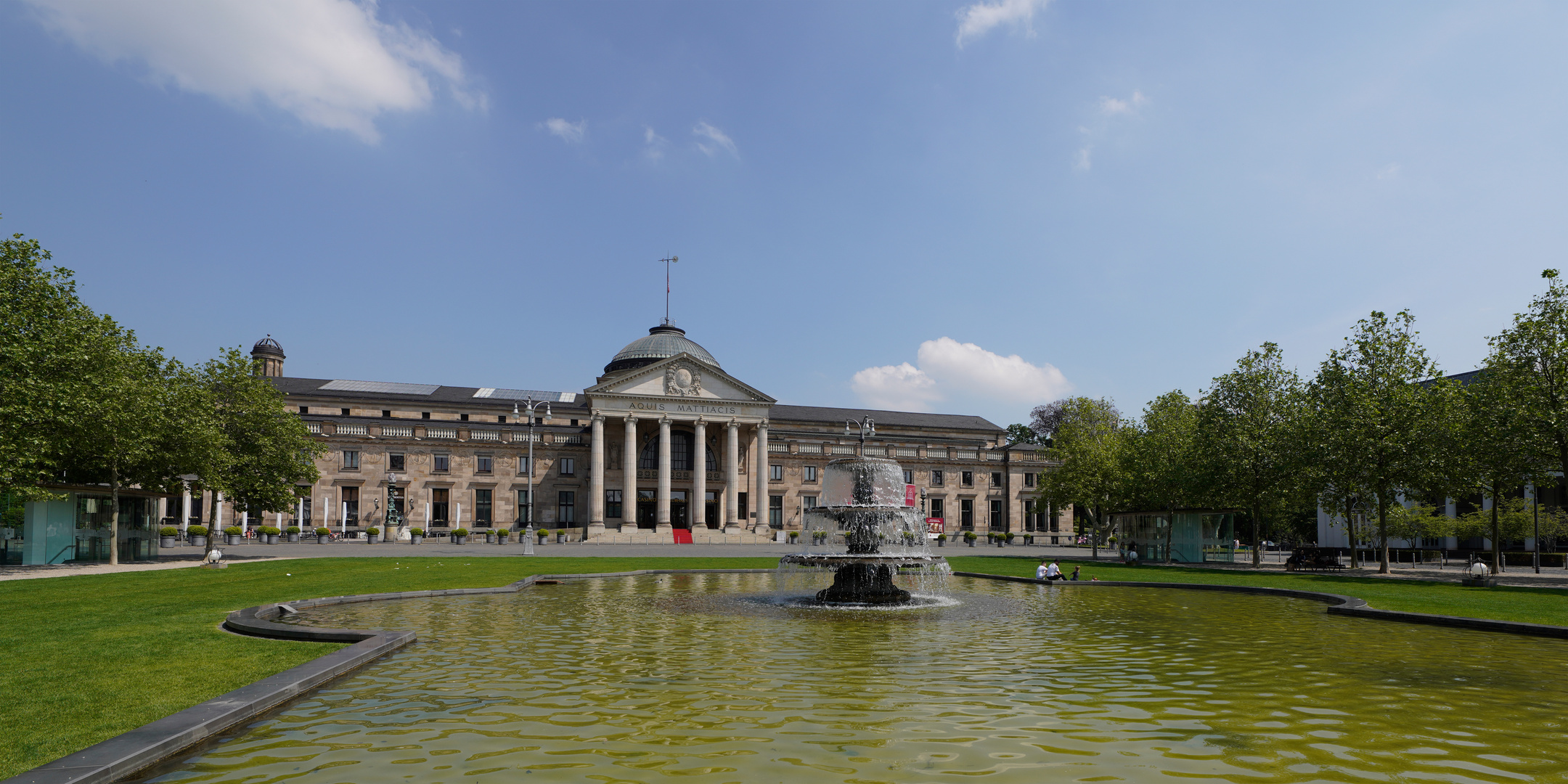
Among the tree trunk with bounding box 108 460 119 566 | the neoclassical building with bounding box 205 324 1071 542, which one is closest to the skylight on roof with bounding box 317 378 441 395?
the neoclassical building with bounding box 205 324 1071 542

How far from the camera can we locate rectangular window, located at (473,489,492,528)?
7450 centimetres

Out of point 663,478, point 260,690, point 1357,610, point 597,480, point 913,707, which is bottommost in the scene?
point 1357,610

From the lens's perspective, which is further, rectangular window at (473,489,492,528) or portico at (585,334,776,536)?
rectangular window at (473,489,492,528)

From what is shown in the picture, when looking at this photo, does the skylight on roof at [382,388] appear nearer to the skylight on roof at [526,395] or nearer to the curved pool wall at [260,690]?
the skylight on roof at [526,395]

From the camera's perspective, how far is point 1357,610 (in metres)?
18.7

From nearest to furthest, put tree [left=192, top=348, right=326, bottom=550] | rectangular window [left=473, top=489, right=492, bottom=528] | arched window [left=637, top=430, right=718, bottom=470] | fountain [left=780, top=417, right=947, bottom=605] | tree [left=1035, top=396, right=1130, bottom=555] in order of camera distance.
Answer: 1. fountain [left=780, top=417, right=947, bottom=605]
2. tree [left=192, top=348, right=326, bottom=550]
3. tree [left=1035, top=396, right=1130, bottom=555]
4. rectangular window [left=473, top=489, right=492, bottom=528]
5. arched window [left=637, top=430, right=718, bottom=470]

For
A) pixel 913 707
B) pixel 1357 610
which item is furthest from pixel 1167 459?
pixel 913 707

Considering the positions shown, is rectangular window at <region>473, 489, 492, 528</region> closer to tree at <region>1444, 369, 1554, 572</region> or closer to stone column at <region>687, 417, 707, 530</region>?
stone column at <region>687, 417, 707, 530</region>

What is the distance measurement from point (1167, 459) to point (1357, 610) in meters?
32.5

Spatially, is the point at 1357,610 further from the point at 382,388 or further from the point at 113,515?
the point at 382,388

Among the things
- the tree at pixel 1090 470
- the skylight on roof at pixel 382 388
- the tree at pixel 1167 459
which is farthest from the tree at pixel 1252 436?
the skylight on roof at pixel 382 388

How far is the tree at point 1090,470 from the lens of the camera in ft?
179

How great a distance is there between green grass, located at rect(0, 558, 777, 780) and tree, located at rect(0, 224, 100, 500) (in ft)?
15.0

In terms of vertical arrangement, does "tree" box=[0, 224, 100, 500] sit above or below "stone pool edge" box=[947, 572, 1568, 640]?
above
